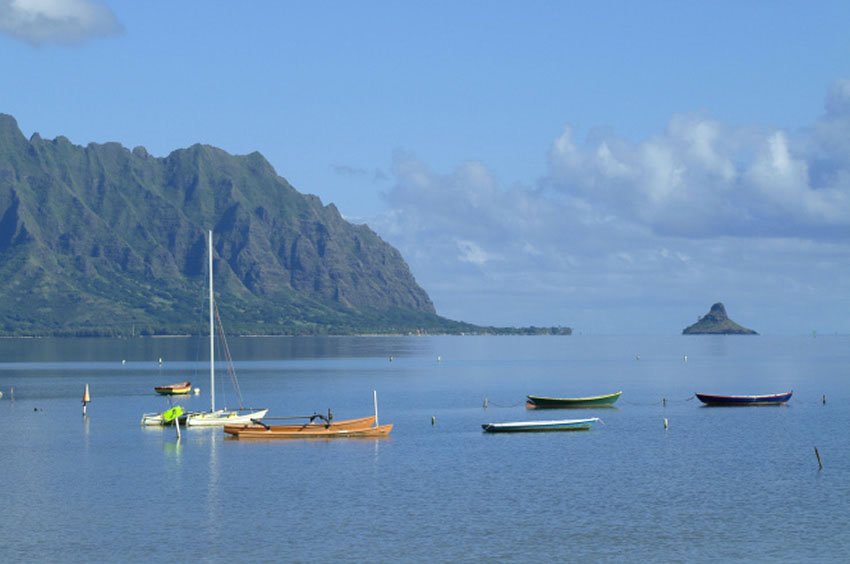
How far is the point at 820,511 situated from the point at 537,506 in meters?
18.6

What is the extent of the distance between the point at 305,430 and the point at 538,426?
25704 mm

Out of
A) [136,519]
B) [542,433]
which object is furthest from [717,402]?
[136,519]

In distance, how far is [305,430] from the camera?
114188mm

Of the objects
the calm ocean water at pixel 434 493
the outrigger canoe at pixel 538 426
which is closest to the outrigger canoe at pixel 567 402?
the calm ocean water at pixel 434 493

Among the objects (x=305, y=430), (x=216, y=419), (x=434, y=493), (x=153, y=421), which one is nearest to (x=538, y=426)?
(x=305, y=430)

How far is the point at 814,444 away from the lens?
111m

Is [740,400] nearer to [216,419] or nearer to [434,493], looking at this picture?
[216,419]

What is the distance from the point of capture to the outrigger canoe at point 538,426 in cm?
12050

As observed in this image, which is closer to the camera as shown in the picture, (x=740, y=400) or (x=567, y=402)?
(x=740, y=400)

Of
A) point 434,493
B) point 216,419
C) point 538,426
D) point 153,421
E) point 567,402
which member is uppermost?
point 216,419

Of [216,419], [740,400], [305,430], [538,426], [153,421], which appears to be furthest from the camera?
[740,400]

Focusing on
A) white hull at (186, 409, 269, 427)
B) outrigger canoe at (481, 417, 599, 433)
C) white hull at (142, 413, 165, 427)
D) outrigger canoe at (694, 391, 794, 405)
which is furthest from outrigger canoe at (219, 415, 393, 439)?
outrigger canoe at (694, 391, 794, 405)

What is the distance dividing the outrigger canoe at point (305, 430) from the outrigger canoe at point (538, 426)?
12763mm

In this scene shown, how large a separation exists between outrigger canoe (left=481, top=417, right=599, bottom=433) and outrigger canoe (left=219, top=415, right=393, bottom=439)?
12.8 meters
